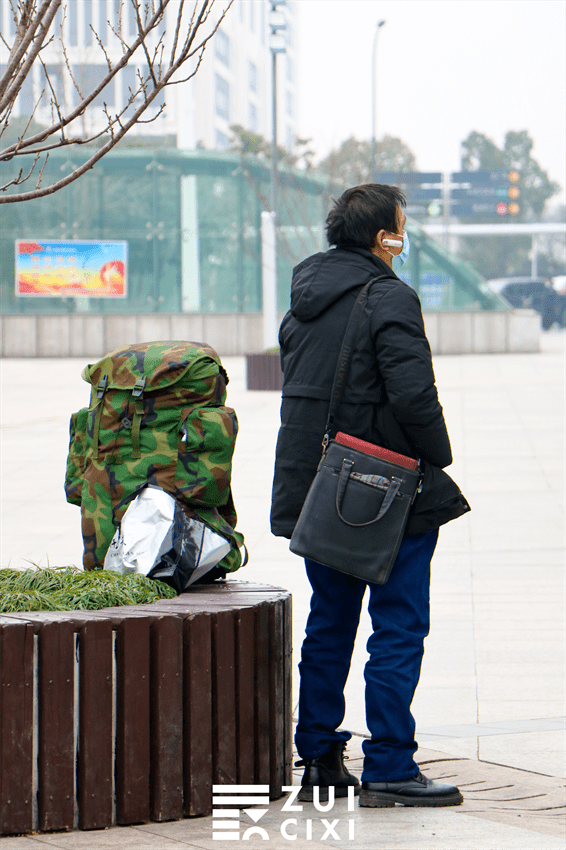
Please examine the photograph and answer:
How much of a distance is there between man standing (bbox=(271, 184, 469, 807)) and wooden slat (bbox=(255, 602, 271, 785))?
6.4 inches

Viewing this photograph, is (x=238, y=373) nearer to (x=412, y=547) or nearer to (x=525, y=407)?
(x=525, y=407)

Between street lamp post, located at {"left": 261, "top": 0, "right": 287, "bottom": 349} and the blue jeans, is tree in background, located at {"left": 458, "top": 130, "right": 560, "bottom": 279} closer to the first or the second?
street lamp post, located at {"left": 261, "top": 0, "right": 287, "bottom": 349}

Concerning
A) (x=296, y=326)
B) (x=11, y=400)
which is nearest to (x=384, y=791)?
(x=296, y=326)

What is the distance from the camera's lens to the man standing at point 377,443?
340 cm

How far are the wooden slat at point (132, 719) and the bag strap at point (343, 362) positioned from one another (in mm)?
744

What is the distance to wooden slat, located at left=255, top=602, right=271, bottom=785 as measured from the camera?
A: 343 cm

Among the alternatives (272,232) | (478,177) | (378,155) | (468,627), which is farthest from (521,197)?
(468,627)

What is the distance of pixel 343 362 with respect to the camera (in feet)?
11.3

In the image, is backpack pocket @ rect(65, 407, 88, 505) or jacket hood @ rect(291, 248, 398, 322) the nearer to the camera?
jacket hood @ rect(291, 248, 398, 322)

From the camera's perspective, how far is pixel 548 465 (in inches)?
490

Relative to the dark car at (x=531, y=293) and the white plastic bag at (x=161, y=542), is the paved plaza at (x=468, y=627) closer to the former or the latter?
the white plastic bag at (x=161, y=542)

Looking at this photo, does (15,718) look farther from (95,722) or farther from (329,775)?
(329,775)

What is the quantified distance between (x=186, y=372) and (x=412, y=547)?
2.84 ft

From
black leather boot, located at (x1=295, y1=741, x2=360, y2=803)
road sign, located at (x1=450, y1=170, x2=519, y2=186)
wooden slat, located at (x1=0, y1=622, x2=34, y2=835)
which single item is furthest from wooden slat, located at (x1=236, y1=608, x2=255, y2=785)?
road sign, located at (x1=450, y1=170, x2=519, y2=186)
